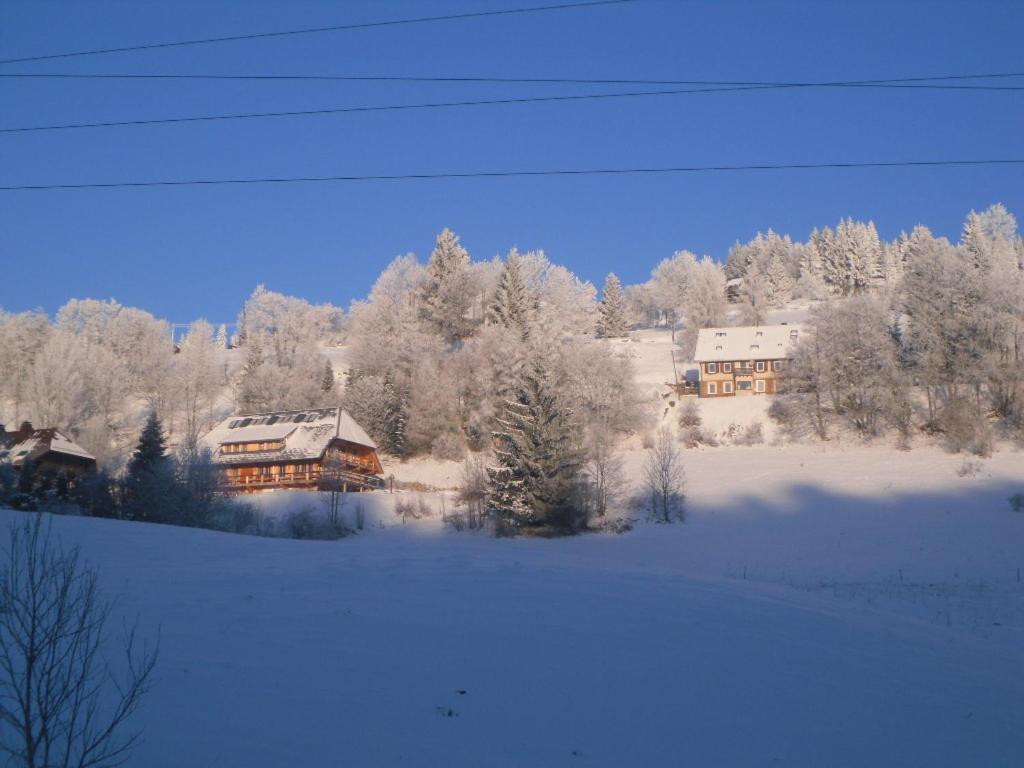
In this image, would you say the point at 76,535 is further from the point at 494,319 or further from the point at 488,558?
the point at 494,319

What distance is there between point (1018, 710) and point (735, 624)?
3683 mm

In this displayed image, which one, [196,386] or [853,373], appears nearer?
[853,373]

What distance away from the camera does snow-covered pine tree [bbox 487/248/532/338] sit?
229 ft

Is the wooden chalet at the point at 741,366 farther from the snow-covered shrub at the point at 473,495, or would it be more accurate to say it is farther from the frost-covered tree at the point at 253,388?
the frost-covered tree at the point at 253,388

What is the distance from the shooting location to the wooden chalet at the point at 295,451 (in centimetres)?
5091

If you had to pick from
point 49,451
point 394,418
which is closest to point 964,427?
point 394,418

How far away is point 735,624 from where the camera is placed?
38.4ft

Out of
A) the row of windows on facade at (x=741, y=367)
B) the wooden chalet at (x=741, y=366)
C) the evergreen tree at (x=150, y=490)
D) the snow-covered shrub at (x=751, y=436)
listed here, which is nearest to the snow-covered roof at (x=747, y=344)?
the wooden chalet at (x=741, y=366)

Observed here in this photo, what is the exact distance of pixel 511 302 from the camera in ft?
233

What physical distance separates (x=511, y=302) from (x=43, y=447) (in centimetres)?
3984

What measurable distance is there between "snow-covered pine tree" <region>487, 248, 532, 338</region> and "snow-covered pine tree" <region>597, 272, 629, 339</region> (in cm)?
2756

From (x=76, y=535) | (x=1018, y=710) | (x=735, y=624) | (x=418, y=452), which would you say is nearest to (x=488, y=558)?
(x=735, y=624)

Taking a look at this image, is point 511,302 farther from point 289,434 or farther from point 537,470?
point 537,470

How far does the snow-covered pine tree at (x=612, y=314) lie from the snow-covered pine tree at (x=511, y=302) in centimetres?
2756
